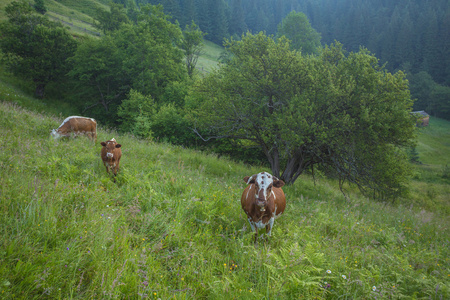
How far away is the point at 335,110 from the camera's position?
35.1 feet

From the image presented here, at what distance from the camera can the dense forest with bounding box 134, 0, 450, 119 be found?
75025mm

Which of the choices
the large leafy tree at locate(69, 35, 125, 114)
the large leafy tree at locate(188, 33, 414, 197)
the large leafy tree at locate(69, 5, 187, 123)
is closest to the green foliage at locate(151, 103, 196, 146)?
the large leafy tree at locate(69, 5, 187, 123)

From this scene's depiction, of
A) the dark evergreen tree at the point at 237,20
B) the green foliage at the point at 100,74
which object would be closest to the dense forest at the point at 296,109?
the green foliage at the point at 100,74

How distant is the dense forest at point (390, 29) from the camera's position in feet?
246

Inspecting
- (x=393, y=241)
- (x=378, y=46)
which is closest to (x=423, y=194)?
(x=393, y=241)

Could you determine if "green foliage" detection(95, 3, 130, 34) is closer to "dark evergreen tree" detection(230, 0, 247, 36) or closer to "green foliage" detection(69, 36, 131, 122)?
"green foliage" detection(69, 36, 131, 122)

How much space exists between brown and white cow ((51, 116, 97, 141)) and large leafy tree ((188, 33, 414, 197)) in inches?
245

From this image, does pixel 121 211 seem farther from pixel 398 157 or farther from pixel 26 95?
pixel 26 95

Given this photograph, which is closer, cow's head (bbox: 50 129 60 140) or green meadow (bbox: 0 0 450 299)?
green meadow (bbox: 0 0 450 299)

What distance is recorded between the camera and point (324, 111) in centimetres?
1078

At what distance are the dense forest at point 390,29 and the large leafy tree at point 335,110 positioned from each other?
76.9m

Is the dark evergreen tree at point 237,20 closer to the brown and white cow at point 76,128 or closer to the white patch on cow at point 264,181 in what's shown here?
the brown and white cow at point 76,128

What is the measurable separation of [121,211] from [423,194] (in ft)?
98.2

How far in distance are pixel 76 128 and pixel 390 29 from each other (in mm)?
118763
